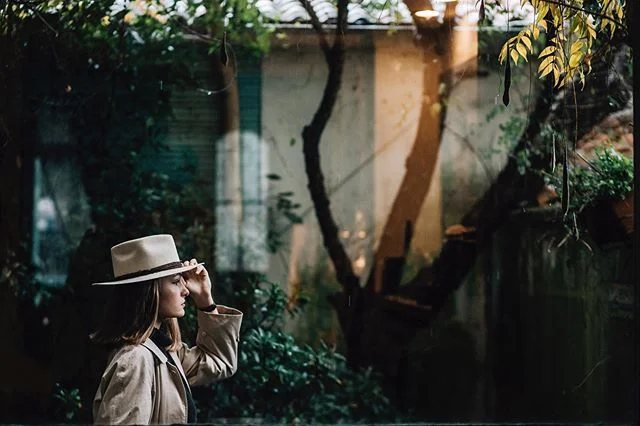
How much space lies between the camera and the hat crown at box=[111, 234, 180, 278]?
3434 millimetres

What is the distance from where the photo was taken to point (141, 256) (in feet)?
11.3

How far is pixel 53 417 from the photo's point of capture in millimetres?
6746

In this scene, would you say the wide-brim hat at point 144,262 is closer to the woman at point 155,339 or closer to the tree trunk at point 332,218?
the woman at point 155,339

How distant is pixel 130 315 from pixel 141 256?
0.21m

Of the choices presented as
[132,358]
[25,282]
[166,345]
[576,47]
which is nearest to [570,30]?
[576,47]

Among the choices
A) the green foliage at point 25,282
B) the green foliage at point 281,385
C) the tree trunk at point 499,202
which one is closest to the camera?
the tree trunk at point 499,202

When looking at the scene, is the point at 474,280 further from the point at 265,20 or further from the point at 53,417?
the point at 53,417

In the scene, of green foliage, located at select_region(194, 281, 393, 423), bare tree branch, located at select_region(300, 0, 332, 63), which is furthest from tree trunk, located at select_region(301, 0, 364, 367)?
green foliage, located at select_region(194, 281, 393, 423)

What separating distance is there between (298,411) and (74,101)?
2598 mm

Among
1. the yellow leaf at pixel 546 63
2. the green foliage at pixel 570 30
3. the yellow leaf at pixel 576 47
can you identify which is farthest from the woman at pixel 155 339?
the yellow leaf at pixel 576 47

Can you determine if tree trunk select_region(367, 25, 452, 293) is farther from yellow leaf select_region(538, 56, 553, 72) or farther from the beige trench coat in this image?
the beige trench coat

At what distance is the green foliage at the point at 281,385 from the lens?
22.2ft

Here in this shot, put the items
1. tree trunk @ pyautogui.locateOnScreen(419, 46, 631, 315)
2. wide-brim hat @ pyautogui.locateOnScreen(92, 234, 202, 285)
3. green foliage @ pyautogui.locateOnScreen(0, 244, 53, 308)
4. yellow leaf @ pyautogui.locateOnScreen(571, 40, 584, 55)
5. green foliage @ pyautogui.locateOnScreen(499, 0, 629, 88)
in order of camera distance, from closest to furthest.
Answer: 1. wide-brim hat @ pyautogui.locateOnScreen(92, 234, 202, 285)
2. green foliage @ pyautogui.locateOnScreen(499, 0, 629, 88)
3. yellow leaf @ pyautogui.locateOnScreen(571, 40, 584, 55)
4. tree trunk @ pyautogui.locateOnScreen(419, 46, 631, 315)
5. green foliage @ pyautogui.locateOnScreen(0, 244, 53, 308)

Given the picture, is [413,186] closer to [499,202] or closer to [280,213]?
[499,202]
